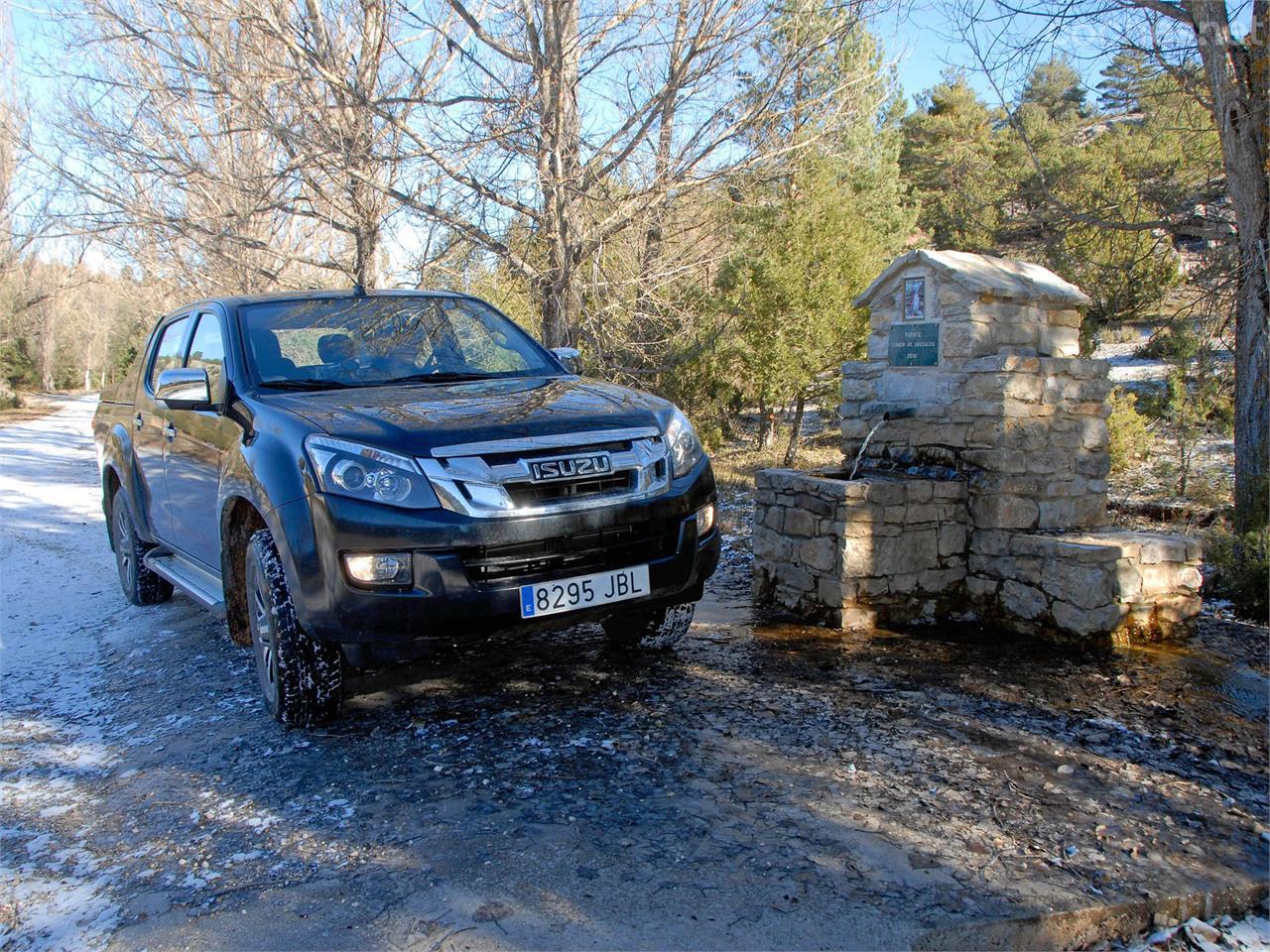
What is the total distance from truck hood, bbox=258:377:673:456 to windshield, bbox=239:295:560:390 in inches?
8.2

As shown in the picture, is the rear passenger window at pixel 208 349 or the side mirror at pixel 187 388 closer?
the side mirror at pixel 187 388

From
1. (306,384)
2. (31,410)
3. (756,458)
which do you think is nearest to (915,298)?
(306,384)

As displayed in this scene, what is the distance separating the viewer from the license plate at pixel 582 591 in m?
3.39

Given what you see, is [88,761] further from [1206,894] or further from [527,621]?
[1206,894]

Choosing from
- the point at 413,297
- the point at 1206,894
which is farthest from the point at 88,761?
the point at 1206,894

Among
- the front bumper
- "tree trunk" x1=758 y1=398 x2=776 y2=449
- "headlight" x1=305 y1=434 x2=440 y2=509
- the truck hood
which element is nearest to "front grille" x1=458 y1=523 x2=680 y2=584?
the front bumper

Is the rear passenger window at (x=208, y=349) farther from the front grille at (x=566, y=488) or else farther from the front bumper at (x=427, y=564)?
the front grille at (x=566, y=488)

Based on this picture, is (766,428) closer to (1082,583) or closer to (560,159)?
(560,159)

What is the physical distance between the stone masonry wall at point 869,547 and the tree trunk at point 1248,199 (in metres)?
2.87

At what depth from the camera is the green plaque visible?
17.7 ft

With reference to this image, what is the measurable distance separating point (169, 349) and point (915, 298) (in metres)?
4.45

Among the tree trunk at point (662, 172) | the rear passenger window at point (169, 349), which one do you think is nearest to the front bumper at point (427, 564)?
the rear passenger window at point (169, 349)

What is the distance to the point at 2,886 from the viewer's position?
8.93 ft

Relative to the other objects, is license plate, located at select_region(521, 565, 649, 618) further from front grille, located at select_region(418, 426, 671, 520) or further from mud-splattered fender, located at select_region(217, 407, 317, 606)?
mud-splattered fender, located at select_region(217, 407, 317, 606)
